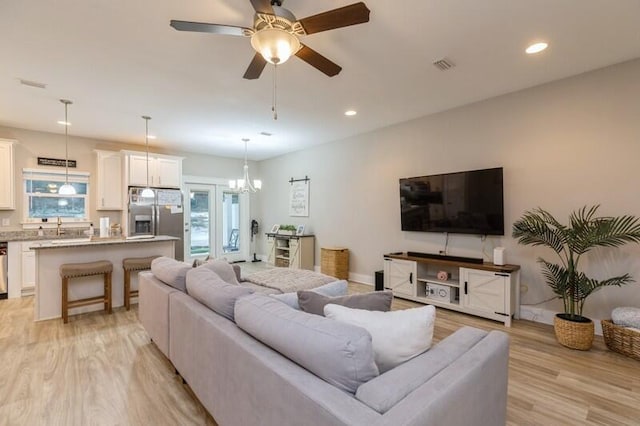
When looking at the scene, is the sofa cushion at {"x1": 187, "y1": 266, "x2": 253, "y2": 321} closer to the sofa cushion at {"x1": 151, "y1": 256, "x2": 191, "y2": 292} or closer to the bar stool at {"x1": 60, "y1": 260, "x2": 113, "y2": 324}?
the sofa cushion at {"x1": 151, "y1": 256, "x2": 191, "y2": 292}

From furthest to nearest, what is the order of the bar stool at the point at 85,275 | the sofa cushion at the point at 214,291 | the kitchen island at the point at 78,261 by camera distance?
1. the kitchen island at the point at 78,261
2. the bar stool at the point at 85,275
3. the sofa cushion at the point at 214,291

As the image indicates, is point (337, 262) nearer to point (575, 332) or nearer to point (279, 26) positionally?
point (575, 332)

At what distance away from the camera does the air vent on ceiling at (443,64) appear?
2.97 m

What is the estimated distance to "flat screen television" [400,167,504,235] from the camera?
3.88 m

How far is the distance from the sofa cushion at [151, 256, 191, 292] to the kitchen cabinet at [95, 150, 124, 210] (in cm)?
396

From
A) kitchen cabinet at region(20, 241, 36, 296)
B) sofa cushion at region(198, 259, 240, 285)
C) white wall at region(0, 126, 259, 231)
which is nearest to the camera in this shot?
sofa cushion at region(198, 259, 240, 285)

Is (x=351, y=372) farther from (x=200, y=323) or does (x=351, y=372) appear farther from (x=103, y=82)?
(x=103, y=82)

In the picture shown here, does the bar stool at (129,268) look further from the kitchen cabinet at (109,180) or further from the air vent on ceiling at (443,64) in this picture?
the air vent on ceiling at (443,64)

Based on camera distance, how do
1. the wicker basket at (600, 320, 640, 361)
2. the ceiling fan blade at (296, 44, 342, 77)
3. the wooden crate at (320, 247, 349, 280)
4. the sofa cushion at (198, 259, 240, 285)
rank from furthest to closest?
the wooden crate at (320, 247, 349, 280), the sofa cushion at (198, 259, 240, 285), the wicker basket at (600, 320, 640, 361), the ceiling fan blade at (296, 44, 342, 77)

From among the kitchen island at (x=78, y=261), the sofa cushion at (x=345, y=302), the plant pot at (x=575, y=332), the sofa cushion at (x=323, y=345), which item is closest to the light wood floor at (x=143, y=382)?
the plant pot at (x=575, y=332)

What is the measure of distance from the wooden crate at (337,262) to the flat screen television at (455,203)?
1.41 m

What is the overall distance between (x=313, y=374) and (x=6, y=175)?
258 inches

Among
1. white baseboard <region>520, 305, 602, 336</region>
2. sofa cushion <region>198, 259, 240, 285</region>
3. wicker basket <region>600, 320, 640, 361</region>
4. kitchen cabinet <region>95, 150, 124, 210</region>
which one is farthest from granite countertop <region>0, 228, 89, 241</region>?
wicker basket <region>600, 320, 640, 361</region>

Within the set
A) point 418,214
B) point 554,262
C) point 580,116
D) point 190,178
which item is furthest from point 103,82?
point 554,262
